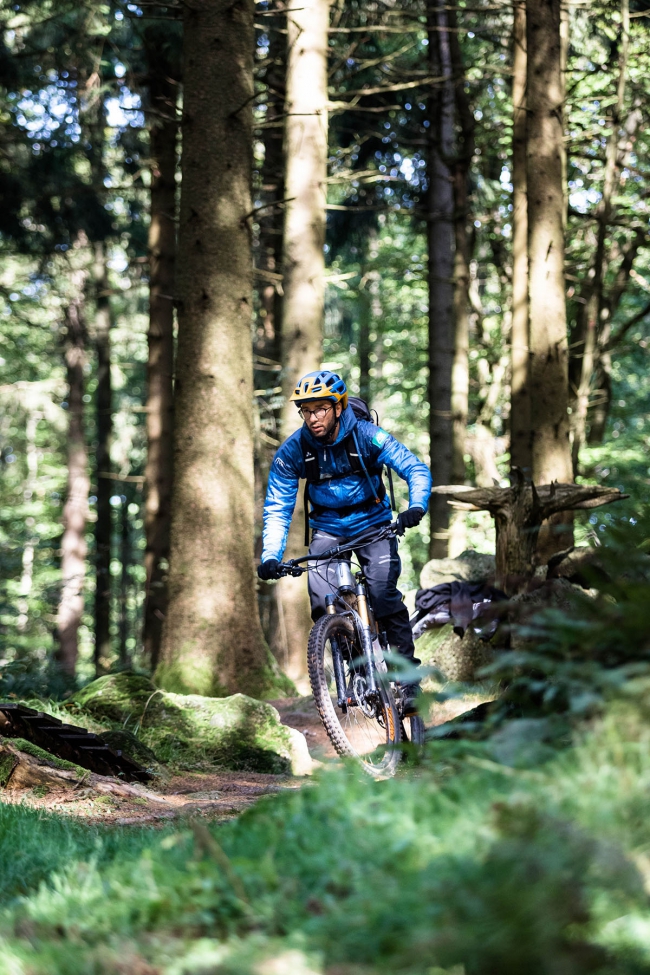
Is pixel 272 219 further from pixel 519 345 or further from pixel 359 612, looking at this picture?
pixel 359 612

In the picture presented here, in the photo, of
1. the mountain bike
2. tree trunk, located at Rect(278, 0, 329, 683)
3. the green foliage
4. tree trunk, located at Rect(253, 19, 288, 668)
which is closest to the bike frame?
the mountain bike

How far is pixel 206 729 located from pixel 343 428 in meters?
2.61

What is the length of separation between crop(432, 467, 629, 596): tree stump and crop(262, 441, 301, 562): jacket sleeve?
292 centimetres

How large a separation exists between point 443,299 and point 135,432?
2053cm

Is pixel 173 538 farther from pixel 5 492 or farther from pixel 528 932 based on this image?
pixel 5 492

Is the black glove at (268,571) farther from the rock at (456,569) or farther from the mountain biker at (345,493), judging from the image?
the rock at (456,569)

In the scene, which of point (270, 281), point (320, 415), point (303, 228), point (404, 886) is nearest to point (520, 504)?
point (320, 415)

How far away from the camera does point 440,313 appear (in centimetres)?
1781

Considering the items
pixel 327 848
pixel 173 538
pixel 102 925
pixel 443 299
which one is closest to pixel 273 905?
pixel 327 848

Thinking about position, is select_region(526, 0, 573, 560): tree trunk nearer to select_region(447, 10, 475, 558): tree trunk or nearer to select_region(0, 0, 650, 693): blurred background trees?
select_region(0, 0, 650, 693): blurred background trees

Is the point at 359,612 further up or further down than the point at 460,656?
further up

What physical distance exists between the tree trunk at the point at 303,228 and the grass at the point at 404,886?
31.9 feet

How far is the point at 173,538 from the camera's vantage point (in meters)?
8.63

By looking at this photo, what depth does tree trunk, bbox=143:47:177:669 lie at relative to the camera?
16422 mm
